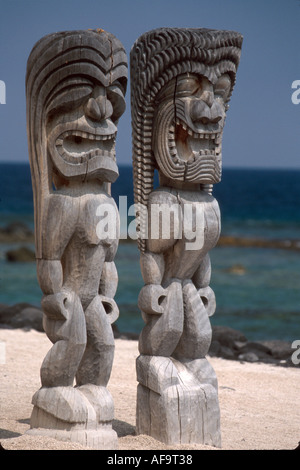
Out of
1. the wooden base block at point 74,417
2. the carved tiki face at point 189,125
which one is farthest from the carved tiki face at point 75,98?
the wooden base block at point 74,417

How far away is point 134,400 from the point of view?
6605 millimetres

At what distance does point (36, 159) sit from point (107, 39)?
2.85ft

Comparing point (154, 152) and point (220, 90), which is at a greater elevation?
point (220, 90)

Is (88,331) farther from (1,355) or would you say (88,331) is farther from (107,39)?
(1,355)

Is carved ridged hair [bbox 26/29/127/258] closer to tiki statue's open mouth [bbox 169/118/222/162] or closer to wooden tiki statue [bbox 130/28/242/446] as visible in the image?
wooden tiki statue [bbox 130/28/242/446]

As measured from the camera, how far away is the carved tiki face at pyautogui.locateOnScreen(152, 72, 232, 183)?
5051 mm

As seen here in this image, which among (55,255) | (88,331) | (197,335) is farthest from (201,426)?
(55,255)

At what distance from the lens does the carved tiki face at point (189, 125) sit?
16.6ft

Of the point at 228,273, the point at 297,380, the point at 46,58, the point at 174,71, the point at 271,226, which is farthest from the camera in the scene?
the point at 271,226

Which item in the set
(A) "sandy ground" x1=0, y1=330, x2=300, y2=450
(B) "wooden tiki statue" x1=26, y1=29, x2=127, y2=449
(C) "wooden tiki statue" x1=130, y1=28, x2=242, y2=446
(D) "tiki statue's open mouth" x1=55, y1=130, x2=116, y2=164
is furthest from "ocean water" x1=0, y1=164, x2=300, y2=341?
(D) "tiki statue's open mouth" x1=55, y1=130, x2=116, y2=164

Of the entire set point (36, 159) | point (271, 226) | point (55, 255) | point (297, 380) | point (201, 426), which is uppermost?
point (36, 159)

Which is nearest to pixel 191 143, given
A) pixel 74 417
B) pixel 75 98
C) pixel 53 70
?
pixel 75 98

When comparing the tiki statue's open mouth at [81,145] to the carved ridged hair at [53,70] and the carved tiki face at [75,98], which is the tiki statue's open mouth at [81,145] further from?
the carved ridged hair at [53,70]

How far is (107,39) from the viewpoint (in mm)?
4746
